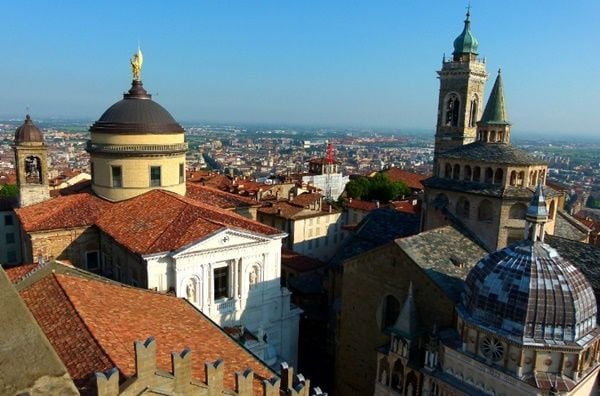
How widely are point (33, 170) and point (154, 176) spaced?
11.1m

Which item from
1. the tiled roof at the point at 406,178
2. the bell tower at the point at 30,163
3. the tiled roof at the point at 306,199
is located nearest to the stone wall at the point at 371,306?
the bell tower at the point at 30,163

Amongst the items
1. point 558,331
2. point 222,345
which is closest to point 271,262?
point 222,345

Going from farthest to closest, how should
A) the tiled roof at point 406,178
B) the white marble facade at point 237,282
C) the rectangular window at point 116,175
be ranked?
the tiled roof at point 406,178 → the rectangular window at point 116,175 → the white marble facade at point 237,282

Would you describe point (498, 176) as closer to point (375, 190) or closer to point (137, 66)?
point (137, 66)

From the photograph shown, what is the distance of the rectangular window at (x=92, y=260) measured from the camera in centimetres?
2820

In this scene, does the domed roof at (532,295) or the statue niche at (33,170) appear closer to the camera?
the domed roof at (532,295)

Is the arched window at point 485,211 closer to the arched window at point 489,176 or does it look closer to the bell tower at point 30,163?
the arched window at point 489,176

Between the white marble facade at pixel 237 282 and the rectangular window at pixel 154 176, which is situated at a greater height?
the rectangular window at pixel 154 176

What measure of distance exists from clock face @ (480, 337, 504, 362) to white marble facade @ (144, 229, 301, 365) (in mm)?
10460

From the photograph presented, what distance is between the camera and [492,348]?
1862 cm

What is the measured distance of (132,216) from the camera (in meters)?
27.0

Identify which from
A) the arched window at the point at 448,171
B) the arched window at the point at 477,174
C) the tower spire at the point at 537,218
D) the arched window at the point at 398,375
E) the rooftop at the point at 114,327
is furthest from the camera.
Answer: the arched window at the point at 448,171

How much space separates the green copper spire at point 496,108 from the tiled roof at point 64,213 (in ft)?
83.0

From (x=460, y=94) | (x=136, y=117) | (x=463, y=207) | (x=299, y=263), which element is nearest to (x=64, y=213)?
(x=136, y=117)
